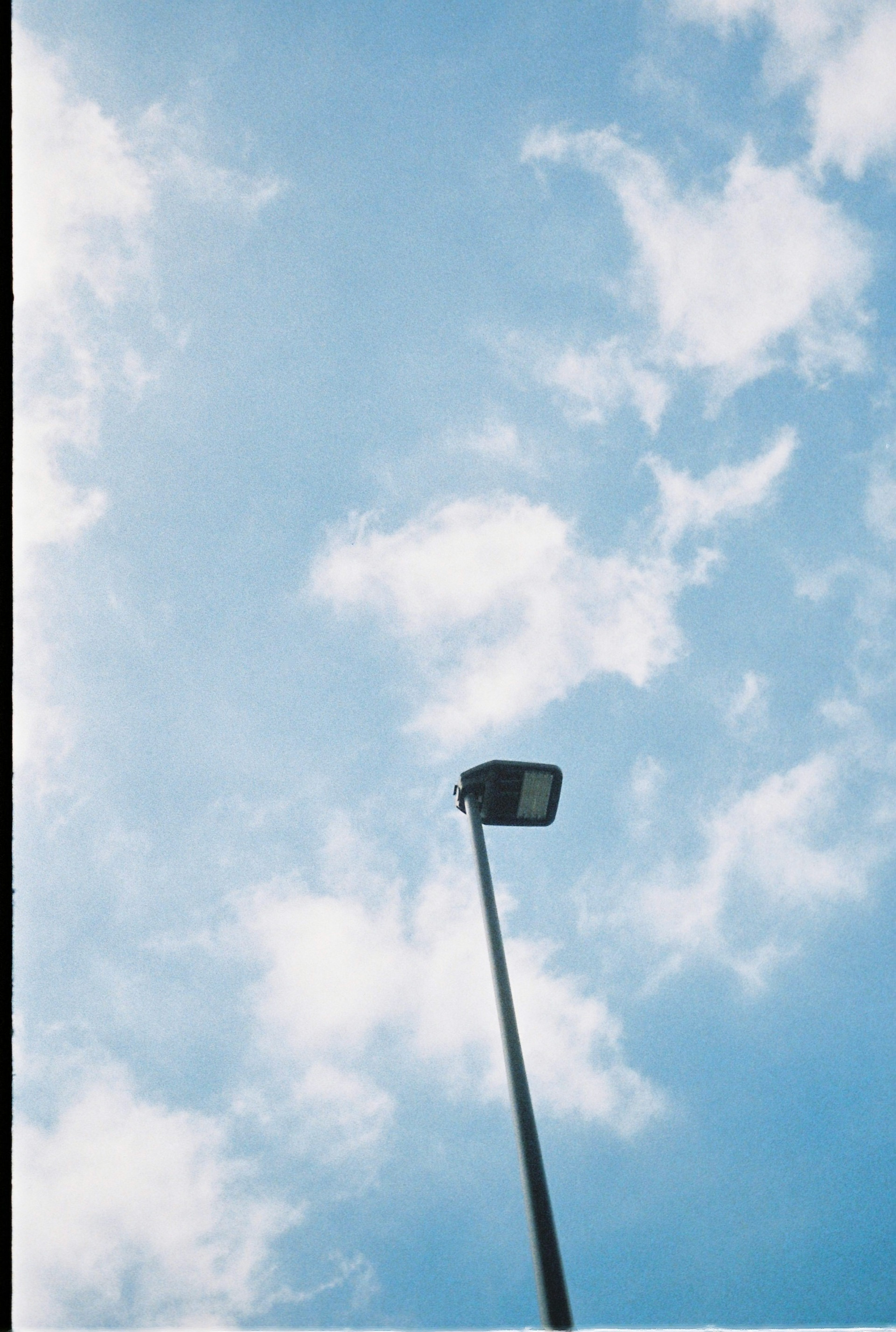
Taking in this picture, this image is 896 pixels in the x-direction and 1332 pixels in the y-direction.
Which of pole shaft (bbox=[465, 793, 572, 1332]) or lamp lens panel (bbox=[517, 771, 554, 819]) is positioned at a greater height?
lamp lens panel (bbox=[517, 771, 554, 819])

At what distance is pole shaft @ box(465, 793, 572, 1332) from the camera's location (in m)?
3.79

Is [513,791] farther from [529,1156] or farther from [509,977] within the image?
[529,1156]

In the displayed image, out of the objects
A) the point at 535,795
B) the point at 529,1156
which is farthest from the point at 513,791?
the point at 529,1156

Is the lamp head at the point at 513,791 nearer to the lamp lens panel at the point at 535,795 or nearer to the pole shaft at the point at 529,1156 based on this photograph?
the lamp lens panel at the point at 535,795

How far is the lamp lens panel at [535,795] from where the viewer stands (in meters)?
6.87

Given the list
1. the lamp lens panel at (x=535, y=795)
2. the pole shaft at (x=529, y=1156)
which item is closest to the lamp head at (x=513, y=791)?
the lamp lens panel at (x=535, y=795)

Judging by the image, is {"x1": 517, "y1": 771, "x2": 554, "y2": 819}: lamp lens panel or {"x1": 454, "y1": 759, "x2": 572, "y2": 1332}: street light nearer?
{"x1": 454, "y1": 759, "x2": 572, "y2": 1332}: street light

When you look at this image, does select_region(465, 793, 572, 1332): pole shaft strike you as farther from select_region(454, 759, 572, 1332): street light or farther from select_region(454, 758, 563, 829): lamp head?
select_region(454, 758, 563, 829): lamp head

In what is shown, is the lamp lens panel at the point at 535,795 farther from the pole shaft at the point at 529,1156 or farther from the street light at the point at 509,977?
the pole shaft at the point at 529,1156

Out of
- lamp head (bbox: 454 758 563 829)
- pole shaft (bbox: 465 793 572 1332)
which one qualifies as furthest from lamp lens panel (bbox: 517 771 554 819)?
pole shaft (bbox: 465 793 572 1332)

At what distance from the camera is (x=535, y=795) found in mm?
6977

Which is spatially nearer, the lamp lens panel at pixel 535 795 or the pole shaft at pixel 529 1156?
the pole shaft at pixel 529 1156

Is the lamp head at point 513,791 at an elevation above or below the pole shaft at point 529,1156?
above
